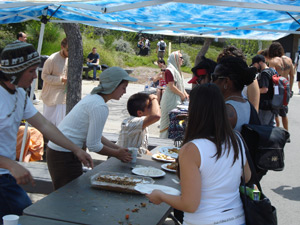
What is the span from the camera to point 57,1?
4.96 meters

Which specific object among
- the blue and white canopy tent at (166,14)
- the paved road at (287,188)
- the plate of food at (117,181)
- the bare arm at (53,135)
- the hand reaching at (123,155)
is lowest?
the paved road at (287,188)

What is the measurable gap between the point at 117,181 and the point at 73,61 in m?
4.05

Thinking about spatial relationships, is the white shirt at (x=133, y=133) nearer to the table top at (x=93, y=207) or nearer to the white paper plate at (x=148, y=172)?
the white paper plate at (x=148, y=172)

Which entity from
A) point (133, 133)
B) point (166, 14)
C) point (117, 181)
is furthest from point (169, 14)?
point (117, 181)

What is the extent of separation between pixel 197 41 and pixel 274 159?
42699mm

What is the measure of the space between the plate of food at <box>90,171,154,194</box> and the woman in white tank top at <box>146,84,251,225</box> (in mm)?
703

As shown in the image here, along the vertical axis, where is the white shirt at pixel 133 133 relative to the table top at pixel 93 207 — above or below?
above

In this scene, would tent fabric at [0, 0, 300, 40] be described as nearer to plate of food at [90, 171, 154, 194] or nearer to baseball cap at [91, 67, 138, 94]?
baseball cap at [91, 67, 138, 94]

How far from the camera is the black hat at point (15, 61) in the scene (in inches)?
108

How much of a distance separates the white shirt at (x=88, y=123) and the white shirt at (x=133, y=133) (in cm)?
91

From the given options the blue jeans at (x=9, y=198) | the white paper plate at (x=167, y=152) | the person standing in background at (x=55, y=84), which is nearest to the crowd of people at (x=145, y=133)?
the blue jeans at (x=9, y=198)

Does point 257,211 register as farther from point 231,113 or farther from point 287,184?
point 287,184

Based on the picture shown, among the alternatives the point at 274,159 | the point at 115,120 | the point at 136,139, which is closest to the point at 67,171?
the point at 136,139

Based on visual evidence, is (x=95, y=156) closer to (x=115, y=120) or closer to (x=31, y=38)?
(x=115, y=120)
